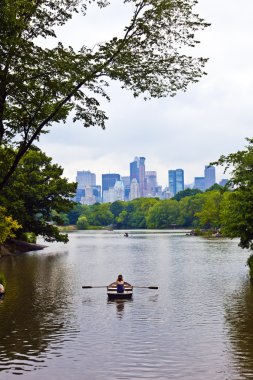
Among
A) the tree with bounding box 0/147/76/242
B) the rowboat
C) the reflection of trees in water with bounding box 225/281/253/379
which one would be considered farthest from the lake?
the tree with bounding box 0/147/76/242

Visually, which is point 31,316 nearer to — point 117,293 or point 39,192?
point 117,293

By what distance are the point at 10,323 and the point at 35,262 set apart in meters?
39.5

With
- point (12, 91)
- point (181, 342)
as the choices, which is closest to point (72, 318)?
point (181, 342)

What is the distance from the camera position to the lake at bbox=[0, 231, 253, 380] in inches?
754

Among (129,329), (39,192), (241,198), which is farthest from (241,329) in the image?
(39,192)

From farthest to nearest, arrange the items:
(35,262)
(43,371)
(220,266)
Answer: (35,262), (220,266), (43,371)

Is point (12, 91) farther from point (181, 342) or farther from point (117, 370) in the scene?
point (181, 342)

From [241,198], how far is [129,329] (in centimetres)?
2161

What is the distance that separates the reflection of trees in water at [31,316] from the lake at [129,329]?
4cm

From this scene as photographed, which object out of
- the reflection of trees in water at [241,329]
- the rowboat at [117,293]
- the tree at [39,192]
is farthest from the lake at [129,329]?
the tree at [39,192]

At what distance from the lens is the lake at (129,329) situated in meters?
19.2

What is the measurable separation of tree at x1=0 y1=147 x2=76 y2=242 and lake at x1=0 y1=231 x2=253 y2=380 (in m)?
25.2

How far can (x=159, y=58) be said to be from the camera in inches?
819

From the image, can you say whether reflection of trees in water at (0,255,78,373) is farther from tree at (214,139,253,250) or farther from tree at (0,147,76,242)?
tree at (0,147,76,242)
